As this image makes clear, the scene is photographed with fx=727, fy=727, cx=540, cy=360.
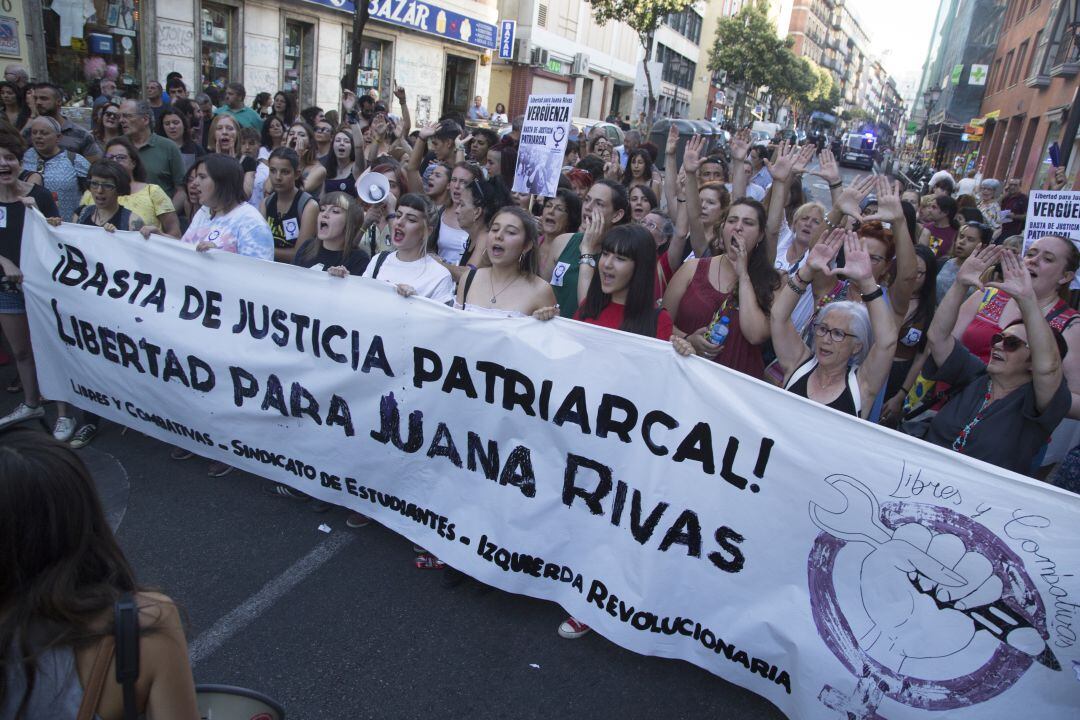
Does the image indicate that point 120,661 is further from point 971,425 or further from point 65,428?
point 65,428

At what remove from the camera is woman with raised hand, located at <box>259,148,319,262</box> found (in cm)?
502

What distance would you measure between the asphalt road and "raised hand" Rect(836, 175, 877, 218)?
2.60 metres

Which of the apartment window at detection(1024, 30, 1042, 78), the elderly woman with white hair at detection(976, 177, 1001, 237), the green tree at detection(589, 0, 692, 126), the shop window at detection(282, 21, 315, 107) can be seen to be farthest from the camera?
the green tree at detection(589, 0, 692, 126)

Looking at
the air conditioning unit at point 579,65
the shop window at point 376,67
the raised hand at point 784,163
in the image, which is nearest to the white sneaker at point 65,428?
the raised hand at point 784,163

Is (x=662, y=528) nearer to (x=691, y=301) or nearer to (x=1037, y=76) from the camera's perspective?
(x=691, y=301)

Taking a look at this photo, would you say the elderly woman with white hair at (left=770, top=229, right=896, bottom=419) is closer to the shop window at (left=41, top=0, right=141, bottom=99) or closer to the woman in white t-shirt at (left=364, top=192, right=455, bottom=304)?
the woman in white t-shirt at (left=364, top=192, right=455, bottom=304)

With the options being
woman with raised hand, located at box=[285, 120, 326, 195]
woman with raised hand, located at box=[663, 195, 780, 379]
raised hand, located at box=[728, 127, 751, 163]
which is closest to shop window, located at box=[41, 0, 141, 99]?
woman with raised hand, located at box=[285, 120, 326, 195]

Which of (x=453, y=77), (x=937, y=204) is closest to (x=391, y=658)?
(x=937, y=204)

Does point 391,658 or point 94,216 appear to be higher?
point 94,216

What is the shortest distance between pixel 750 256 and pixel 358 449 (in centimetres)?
224

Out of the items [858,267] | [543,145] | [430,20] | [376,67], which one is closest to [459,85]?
[430,20]

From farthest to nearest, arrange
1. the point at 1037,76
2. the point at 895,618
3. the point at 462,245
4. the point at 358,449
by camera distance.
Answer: the point at 1037,76, the point at 462,245, the point at 358,449, the point at 895,618

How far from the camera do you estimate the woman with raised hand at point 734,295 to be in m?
3.53

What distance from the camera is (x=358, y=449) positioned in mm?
3451
